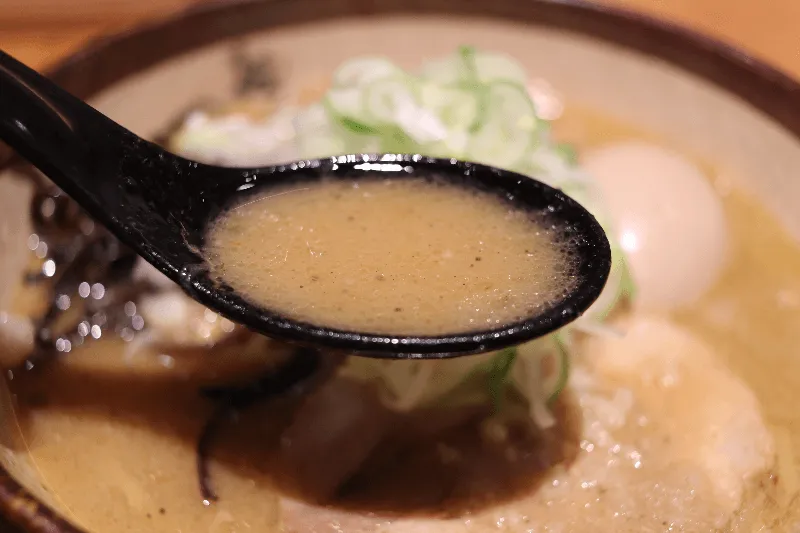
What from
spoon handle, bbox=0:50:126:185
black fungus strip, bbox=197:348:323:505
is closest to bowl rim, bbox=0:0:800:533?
spoon handle, bbox=0:50:126:185

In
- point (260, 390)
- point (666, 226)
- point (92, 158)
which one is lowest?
point (260, 390)

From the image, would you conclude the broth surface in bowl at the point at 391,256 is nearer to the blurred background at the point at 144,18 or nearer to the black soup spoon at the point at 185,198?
the black soup spoon at the point at 185,198

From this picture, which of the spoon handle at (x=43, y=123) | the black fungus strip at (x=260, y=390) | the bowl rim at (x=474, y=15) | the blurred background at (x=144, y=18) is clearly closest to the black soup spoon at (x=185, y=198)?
the spoon handle at (x=43, y=123)

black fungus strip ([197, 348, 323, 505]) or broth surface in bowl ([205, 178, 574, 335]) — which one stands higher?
broth surface in bowl ([205, 178, 574, 335])

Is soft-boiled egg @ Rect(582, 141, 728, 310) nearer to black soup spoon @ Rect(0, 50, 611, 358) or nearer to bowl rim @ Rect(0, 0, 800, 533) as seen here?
bowl rim @ Rect(0, 0, 800, 533)

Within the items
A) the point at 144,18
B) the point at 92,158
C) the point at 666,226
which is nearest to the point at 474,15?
the point at 666,226

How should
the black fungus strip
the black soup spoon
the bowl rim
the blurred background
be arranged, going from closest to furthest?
the black soup spoon < the black fungus strip < the bowl rim < the blurred background

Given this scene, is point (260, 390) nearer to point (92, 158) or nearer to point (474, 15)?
point (92, 158)
